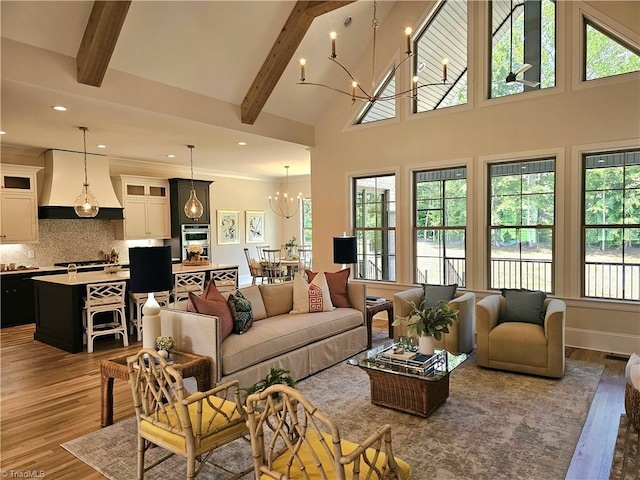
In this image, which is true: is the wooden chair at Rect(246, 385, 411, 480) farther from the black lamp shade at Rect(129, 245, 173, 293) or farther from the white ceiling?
the white ceiling

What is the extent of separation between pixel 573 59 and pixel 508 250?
2.48 meters

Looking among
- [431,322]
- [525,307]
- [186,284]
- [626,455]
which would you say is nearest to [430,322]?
[431,322]

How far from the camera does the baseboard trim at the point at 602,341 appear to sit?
4988 millimetres

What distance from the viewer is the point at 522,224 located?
18.7ft

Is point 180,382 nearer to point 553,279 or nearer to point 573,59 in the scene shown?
point 553,279

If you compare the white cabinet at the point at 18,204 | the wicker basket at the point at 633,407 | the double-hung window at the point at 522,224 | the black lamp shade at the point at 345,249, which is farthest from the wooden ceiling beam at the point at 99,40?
the wicker basket at the point at 633,407

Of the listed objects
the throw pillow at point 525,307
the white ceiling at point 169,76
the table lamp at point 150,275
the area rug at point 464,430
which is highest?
the white ceiling at point 169,76

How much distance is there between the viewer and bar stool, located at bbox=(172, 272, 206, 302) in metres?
6.47

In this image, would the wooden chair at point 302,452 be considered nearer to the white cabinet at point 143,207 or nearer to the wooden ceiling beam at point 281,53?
the wooden ceiling beam at point 281,53

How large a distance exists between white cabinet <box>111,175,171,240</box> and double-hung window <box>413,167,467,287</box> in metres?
5.65

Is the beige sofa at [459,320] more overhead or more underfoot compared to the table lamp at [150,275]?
more underfoot

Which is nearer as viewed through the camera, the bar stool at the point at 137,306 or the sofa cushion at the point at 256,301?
the sofa cushion at the point at 256,301

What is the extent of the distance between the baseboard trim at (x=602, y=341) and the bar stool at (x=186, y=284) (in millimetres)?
5230

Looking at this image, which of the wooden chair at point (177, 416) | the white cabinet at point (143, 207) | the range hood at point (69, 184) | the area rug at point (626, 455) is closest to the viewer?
the area rug at point (626, 455)
